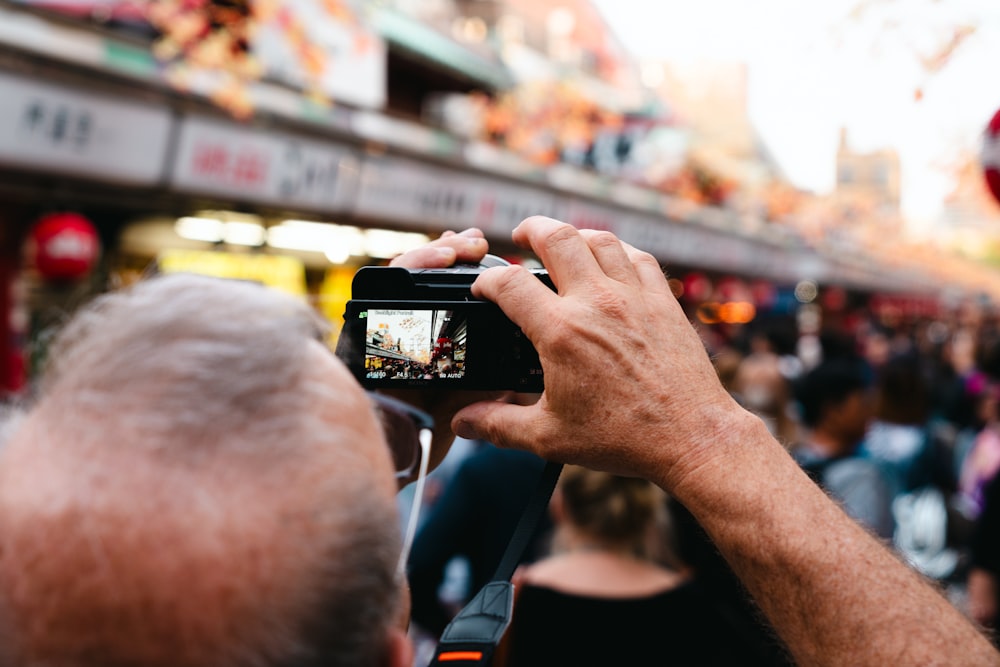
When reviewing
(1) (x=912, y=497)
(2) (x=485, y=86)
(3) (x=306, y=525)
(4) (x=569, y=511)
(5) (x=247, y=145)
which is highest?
(2) (x=485, y=86)

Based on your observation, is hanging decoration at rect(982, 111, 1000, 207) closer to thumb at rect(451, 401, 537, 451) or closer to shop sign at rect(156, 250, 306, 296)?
thumb at rect(451, 401, 537, 451)

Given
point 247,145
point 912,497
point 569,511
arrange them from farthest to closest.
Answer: point 247,145 < point 912,497 < point 569,511

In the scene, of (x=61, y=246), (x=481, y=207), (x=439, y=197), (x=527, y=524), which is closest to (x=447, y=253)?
(x=527, y=524)

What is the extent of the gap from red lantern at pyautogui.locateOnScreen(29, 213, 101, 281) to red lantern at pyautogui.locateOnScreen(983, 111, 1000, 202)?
5.23 meters

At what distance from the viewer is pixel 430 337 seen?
116 cm

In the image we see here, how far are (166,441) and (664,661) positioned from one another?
6.14 feet

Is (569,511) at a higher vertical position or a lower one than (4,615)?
lower

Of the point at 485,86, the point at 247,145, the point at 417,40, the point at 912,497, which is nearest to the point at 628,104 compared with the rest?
the point at 485,86

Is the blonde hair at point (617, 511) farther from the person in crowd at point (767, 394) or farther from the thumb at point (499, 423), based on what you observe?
the person in crowd at point (767, 394)

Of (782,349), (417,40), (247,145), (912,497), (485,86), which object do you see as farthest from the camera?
(485,86)

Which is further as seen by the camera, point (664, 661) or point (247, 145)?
point (247, 145)

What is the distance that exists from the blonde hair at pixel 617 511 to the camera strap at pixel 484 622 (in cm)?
144

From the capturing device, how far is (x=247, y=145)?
221 inches

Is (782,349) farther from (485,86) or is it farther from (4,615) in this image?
(4,615)
